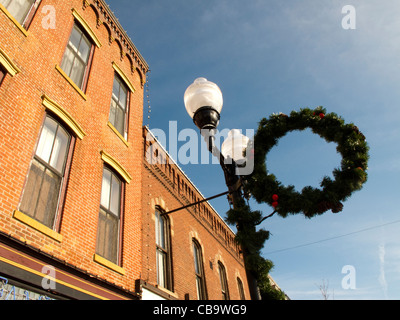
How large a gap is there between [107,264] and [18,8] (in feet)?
19.6

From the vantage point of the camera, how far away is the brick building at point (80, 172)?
17.0 ft

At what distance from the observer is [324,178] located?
3.40m

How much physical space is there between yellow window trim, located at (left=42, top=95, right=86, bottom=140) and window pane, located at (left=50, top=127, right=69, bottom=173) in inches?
8.5

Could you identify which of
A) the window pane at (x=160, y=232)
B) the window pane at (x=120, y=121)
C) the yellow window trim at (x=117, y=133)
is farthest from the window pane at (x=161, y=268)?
the window pane at (x=120, y=121)

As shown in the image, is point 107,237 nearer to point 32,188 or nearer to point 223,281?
point 32,188

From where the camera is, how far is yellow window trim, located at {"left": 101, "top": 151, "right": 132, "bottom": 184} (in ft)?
26.1

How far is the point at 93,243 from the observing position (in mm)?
6562

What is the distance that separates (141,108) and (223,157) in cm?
831

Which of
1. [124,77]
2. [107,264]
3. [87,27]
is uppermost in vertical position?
[87,27]

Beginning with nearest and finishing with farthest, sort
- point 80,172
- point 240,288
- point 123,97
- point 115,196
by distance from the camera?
Answer: point 80,172, point 115,196, point 123,97, point 240,288

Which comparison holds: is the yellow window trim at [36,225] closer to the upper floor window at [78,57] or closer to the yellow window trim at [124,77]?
the upper floor window at [78,57]

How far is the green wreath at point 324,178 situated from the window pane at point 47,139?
442cm

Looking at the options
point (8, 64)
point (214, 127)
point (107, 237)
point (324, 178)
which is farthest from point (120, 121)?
point (324, 178)
